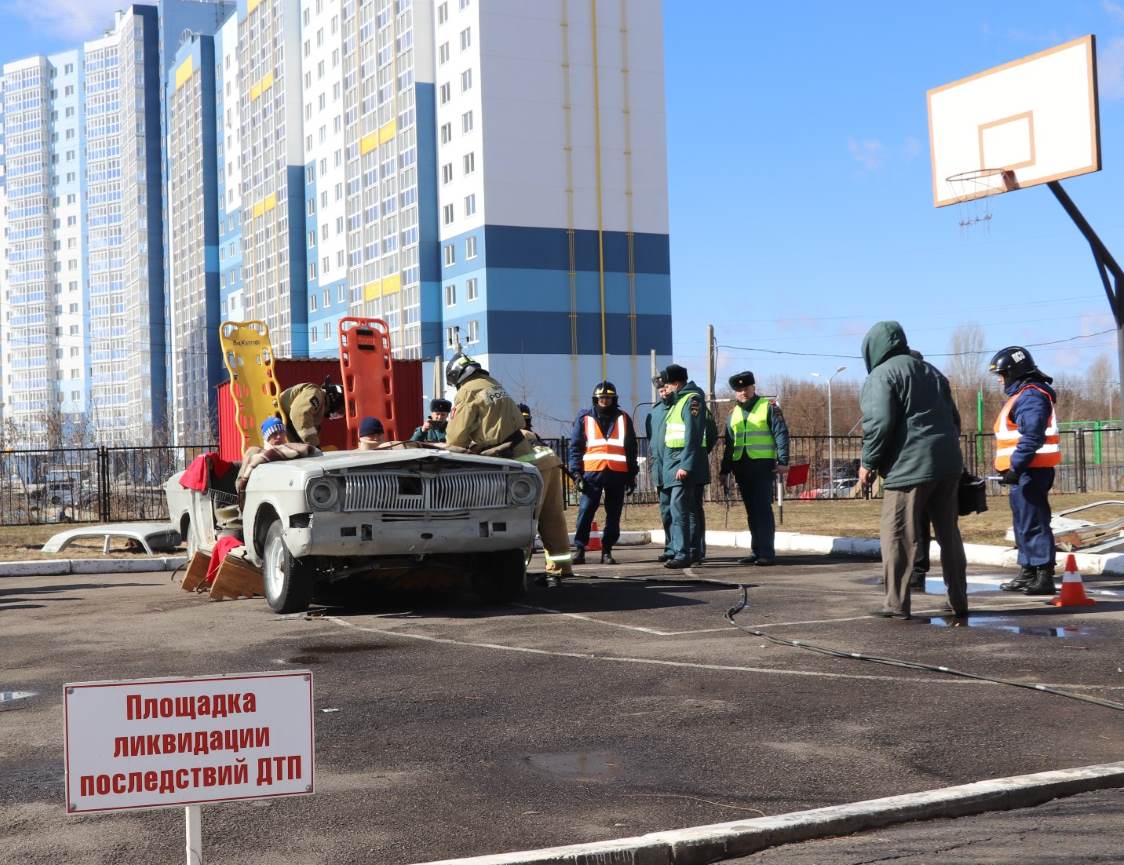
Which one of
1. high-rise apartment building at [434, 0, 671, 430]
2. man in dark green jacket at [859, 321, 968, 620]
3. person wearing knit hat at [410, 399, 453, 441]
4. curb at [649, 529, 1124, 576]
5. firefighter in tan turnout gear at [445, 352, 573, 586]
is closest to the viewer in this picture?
man in dark green jacket at [859, 321, 968, 620]

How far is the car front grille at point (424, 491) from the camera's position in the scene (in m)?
9.70

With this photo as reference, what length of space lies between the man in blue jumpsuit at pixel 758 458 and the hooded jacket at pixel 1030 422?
3.23 meters

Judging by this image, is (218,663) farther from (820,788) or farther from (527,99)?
(527,99)


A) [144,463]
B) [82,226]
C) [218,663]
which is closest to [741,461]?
[218,663]

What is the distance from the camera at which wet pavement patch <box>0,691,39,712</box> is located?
22.2 feet

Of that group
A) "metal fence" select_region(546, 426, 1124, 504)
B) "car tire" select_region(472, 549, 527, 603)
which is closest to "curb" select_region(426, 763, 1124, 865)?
"car tire" select_region(472, 549, 527, 603)

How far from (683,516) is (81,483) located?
1651cm

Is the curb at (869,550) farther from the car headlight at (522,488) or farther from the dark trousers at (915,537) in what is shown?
the car headlight at (522,488)

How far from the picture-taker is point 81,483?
26.1 metres

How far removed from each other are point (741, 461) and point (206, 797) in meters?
11.0

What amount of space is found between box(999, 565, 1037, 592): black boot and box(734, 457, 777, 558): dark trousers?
3249 millimetres

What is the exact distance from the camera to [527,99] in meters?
73.4

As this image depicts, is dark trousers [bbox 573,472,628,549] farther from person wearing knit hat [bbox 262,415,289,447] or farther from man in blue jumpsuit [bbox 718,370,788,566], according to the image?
person wearing knit hat [bbox 262,415,289,447]

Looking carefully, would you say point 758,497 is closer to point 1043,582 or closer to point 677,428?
point 677,428
